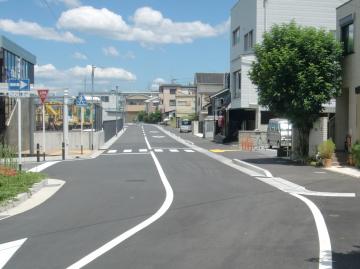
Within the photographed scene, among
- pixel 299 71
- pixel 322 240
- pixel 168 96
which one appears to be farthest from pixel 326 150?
pixel 168 96

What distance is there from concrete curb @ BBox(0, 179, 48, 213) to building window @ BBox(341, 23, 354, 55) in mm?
15721

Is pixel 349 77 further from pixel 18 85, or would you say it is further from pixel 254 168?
pixel 18 85

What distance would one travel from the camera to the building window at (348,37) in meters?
26.0

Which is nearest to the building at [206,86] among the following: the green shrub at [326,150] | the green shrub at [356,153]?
the green shrub at [326,150]

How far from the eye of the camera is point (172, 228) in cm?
1021

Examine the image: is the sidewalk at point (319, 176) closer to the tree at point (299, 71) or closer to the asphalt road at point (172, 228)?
the asphalt road at point (172, 228)

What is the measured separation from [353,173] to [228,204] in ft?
31.4

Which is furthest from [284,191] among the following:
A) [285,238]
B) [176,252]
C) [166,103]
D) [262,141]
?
[166,103]

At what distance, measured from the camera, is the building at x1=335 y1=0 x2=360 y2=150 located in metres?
25.0

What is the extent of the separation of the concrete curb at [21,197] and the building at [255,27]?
31359 mm

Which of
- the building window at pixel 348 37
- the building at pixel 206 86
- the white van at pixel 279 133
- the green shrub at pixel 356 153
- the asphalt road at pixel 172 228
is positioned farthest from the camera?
the building at pixel 206 86

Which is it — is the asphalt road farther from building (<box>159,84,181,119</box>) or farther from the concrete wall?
building (<box>159,84,181,119</box>)

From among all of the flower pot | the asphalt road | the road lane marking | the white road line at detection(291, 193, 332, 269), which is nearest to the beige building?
the flower pot

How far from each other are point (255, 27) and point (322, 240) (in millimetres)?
40783
